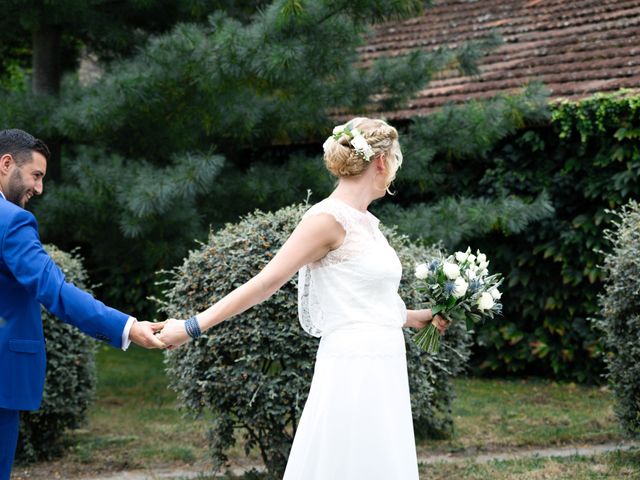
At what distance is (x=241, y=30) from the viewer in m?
8.30

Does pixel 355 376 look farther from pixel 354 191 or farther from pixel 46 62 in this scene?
pixel 46 62

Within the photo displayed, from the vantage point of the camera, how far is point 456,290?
4.57 m

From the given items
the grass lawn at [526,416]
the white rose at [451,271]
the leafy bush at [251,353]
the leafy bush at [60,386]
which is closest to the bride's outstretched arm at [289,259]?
the white rose at [451,271]

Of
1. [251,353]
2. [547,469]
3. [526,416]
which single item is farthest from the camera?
[526,416]

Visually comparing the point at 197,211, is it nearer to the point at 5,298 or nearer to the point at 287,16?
the point at 287,16

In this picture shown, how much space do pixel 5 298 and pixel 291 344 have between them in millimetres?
2169

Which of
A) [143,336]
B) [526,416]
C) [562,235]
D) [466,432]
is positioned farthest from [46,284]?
[562,235]

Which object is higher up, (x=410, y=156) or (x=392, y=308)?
(x=410, y=156)

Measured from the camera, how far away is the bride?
4.06 m

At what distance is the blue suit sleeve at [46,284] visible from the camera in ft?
13.1

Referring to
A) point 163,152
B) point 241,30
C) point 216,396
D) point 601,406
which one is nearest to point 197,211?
point 163,152

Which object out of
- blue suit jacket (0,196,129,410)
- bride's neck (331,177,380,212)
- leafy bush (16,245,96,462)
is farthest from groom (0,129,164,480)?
leafy bush (16,245,96,462)

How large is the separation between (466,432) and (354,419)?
435 cm

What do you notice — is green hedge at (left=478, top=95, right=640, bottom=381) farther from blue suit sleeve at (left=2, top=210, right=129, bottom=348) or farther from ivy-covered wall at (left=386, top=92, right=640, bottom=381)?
blue suit sleeve at (left=2, top=210, right=129, bottom=348)
